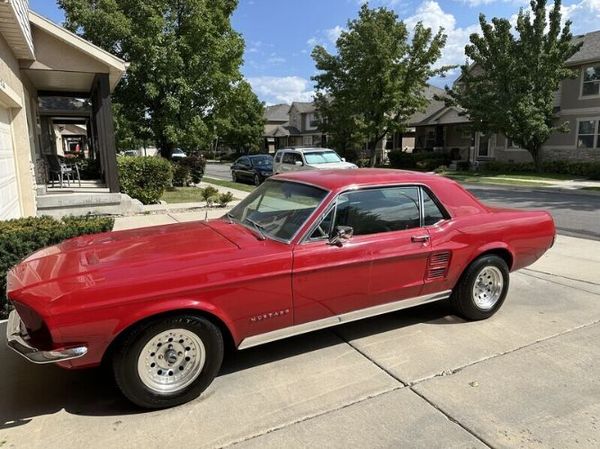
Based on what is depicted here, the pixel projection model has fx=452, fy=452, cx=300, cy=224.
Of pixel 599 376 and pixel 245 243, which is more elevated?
pixel 245 243

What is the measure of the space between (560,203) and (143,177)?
12979mm

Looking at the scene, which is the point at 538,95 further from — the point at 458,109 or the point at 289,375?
the point at 289,375

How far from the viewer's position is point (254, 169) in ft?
71.8

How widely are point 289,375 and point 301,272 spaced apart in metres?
0.82

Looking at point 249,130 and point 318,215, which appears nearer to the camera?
point 318,215

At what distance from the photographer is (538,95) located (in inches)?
900

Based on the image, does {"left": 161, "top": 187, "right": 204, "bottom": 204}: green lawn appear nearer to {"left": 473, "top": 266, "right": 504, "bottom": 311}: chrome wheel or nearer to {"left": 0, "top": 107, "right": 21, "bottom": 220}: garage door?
{"left": 0, "top": 107, "right": 21, "bottom": 220}: garage door

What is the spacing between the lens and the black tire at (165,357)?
9.60ft

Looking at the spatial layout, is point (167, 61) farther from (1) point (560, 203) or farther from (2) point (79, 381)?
(2) point (79, 381)

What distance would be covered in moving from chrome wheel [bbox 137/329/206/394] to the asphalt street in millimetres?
8569

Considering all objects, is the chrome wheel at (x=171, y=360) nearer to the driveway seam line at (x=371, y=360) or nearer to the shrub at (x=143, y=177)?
the driveway seam line at (x=371, y=360)

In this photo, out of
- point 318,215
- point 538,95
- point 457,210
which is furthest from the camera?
point 538,95

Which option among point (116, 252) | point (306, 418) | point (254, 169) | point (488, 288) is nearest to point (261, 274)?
point (306, 418)

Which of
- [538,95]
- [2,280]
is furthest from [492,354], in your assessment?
[538,95]
